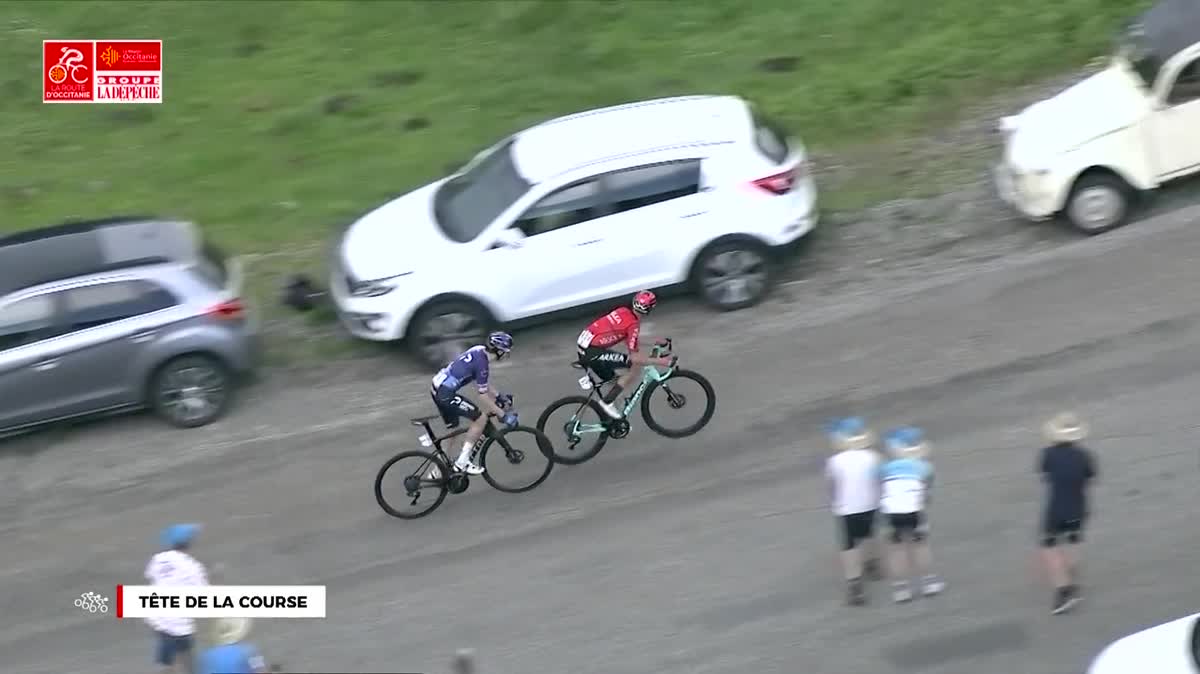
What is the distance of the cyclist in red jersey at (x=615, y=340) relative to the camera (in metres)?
11.7

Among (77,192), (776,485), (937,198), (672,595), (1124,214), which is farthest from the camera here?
(77,192)

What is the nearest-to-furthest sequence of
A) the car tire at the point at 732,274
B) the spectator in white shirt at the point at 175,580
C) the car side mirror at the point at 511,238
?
the spectator in white shirt at the point at 175,580
the car side mirror at the point at 511,238
the car tire at the point at 732,274

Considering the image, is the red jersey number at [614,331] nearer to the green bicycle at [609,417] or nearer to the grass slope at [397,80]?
the green bicycle at [609,417]

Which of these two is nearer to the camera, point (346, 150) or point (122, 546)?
point (122, 546)

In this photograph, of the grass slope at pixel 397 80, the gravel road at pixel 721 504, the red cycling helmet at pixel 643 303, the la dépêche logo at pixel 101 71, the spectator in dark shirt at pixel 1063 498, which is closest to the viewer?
the spectator in dark shirt at pixel 1063 498

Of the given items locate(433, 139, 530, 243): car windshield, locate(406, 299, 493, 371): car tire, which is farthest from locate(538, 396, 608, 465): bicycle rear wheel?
locate(433, 139, 530, 243): car windshield

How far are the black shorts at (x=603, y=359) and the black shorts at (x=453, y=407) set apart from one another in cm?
96

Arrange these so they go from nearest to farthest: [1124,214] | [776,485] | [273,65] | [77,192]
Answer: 1. [776,485]
2. [1124,214]
3. [77,192]
4. [273,65]

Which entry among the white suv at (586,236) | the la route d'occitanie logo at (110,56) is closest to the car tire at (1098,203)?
the white suv at (586,236)

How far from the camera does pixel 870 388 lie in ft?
41.8

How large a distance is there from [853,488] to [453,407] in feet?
10.8

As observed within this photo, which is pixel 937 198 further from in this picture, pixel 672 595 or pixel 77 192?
pixel 77 192

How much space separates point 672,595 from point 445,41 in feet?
34.8

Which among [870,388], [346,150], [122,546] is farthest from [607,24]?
[122,546]
